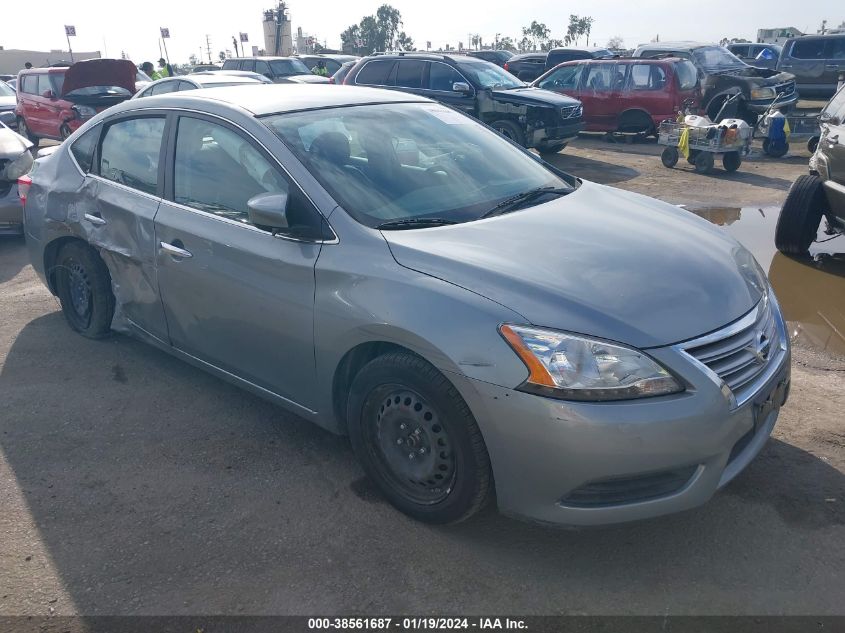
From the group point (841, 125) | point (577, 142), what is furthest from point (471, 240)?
point (577, 142)

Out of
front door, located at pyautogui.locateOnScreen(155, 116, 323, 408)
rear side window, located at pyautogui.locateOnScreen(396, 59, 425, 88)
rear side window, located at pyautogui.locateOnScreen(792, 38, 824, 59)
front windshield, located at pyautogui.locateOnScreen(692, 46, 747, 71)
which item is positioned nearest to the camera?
front door, located at pyautogui.locateOnScreen(155, 116, 323, 408)

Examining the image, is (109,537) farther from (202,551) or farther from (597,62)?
(597,62)

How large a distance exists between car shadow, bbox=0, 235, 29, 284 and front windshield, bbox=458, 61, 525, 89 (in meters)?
7.77

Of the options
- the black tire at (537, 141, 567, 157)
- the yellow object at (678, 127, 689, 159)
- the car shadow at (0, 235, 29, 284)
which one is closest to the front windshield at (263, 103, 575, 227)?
the car shadow at (0, 235, 29, 284)

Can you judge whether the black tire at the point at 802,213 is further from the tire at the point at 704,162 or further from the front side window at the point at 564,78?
the front side window at the point at 564,78

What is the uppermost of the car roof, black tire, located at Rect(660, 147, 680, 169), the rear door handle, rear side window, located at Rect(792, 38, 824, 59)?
rear side window, located at Rect(792, 38, 824, 59)

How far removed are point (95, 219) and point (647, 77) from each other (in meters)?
12.9

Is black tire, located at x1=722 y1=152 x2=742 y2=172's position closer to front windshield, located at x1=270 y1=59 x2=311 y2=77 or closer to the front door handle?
the front door handle

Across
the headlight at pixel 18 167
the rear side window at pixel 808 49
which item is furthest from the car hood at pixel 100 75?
the rear side window at pixel 808 49

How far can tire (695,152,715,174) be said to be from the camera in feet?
37.7

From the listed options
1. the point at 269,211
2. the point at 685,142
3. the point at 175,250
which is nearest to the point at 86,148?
the point at 175,250

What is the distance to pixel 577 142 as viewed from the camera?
15.6m

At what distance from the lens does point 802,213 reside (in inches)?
256

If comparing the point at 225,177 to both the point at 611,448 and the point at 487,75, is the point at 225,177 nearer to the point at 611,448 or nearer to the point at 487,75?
the point at 611,448
